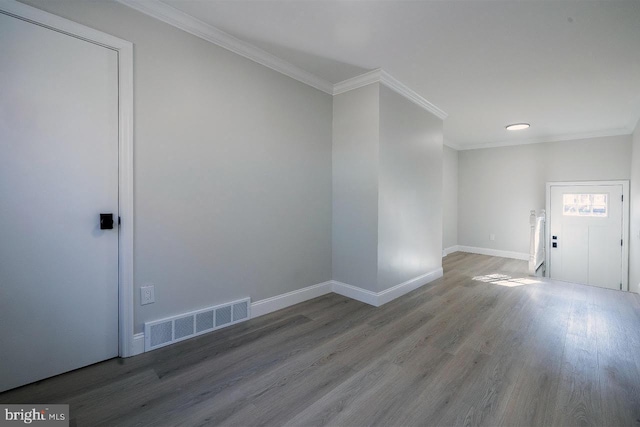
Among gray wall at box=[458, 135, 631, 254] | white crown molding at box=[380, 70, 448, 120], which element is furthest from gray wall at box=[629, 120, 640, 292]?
white crown molding at box=[380, 70, 448, 120]

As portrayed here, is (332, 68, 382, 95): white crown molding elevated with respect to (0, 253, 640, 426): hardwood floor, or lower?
elevated

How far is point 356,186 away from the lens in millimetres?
3156

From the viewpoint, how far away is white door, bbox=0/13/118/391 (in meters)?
1.56

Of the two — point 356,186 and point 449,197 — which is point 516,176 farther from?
point 356,186

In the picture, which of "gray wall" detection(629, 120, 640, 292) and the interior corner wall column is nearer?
the interior corner wall column

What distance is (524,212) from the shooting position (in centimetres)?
571

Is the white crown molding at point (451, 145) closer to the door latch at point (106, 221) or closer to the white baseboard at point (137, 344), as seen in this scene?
the door latch at point (106, 221)

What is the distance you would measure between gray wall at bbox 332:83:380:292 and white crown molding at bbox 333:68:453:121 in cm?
6

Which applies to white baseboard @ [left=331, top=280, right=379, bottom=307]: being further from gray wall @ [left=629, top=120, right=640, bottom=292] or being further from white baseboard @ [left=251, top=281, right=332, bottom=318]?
gray wall @ [left=629, top=120, right=640, bottom=292]

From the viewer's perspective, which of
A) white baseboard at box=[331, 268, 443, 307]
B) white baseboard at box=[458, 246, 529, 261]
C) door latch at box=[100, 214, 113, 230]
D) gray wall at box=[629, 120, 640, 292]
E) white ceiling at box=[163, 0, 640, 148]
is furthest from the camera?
white baseboard at box=[458, 246, 529, 261]

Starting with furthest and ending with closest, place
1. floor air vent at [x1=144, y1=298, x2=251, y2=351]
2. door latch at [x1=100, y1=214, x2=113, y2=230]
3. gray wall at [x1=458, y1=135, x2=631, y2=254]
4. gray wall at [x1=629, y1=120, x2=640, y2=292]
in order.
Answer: gray wall at [x1=458, y1=135, x2=631, y2=254], gray wall at [x1=629, y1=120, x2=640, y2=292], floor air vent at [x1=144, y1=298, x2=251, y2=351], door latch at [x1=100, y1=214, x2=113, y2=230]

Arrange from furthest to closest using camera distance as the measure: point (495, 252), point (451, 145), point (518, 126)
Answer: point (451, 145) → point (495, 252) → point (518, 126)

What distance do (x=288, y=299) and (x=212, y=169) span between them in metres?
1.54

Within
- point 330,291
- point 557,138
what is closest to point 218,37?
point 330,291
